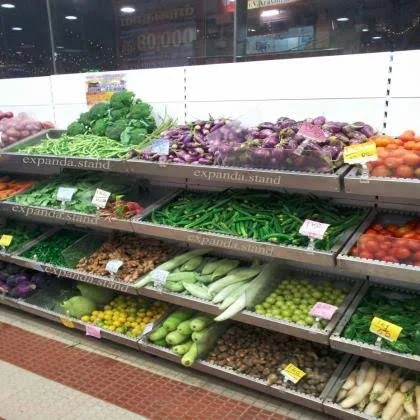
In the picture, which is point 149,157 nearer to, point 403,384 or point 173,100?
point 173,100

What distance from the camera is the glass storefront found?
3.46 meters

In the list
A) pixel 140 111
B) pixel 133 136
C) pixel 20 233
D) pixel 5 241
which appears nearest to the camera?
pixel 133 136

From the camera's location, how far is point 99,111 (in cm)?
364

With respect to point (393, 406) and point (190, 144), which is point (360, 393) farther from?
point (190, 144)

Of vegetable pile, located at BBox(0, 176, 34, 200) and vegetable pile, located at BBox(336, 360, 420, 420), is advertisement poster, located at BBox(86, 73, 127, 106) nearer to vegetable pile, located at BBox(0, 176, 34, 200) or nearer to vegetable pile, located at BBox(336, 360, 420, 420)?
vegetable pile, located at BBox(0, 176, 34, 200)

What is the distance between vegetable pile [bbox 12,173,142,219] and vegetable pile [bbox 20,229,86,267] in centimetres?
44

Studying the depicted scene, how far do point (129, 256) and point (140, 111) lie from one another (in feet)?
3.54

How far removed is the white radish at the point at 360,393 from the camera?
94.7 inches

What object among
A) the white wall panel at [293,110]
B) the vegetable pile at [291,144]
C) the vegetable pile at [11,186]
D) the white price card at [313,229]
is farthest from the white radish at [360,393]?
the vegetable pile at [11,186]

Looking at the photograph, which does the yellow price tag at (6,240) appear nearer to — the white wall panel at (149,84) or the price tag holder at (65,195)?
the price tag holder at (65,195)

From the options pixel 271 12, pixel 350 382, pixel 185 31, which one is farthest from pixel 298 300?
pixel 185 31

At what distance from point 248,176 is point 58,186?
1.97 m

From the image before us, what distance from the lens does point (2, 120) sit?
425 centimetres

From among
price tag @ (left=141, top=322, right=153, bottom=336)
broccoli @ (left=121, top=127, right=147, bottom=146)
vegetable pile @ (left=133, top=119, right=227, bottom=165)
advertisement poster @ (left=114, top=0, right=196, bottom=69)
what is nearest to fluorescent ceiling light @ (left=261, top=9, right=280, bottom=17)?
advertisement poster @ (left=114, top=0, right=196, bottom=69)
